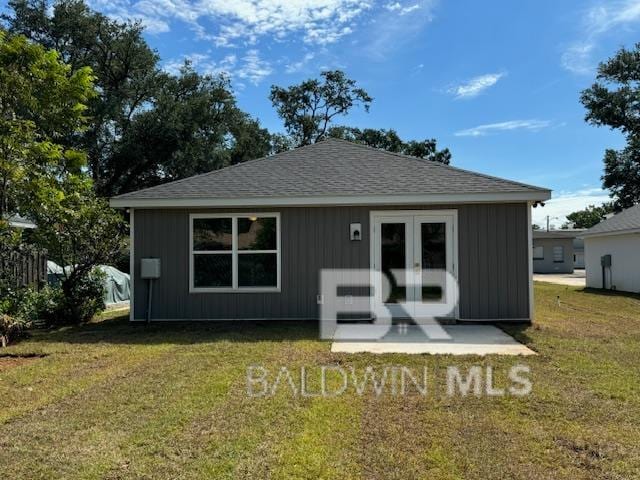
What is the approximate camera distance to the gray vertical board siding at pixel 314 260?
8.59 metres

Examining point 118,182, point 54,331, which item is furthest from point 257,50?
point 54,331

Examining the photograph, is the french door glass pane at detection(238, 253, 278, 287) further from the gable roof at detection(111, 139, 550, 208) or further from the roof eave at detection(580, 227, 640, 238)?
the roof eave at detection(580, 227, 640, 238)

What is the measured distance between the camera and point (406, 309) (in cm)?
888

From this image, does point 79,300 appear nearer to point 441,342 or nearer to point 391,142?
point 441,342

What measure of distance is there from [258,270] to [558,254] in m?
30.4

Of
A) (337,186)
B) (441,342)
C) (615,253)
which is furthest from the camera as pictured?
(615,253)

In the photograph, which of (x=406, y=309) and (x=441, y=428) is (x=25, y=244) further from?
(x=441, y=428)

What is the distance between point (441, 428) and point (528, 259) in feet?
18.2

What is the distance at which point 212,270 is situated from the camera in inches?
361

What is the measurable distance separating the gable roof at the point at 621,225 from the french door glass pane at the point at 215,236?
45.5 ft

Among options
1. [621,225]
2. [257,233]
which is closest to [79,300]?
[257,233]

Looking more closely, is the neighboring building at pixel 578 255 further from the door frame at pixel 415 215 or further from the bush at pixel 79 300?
the bush at pixel 79 300

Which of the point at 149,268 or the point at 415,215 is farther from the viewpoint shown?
the point at 149,268
